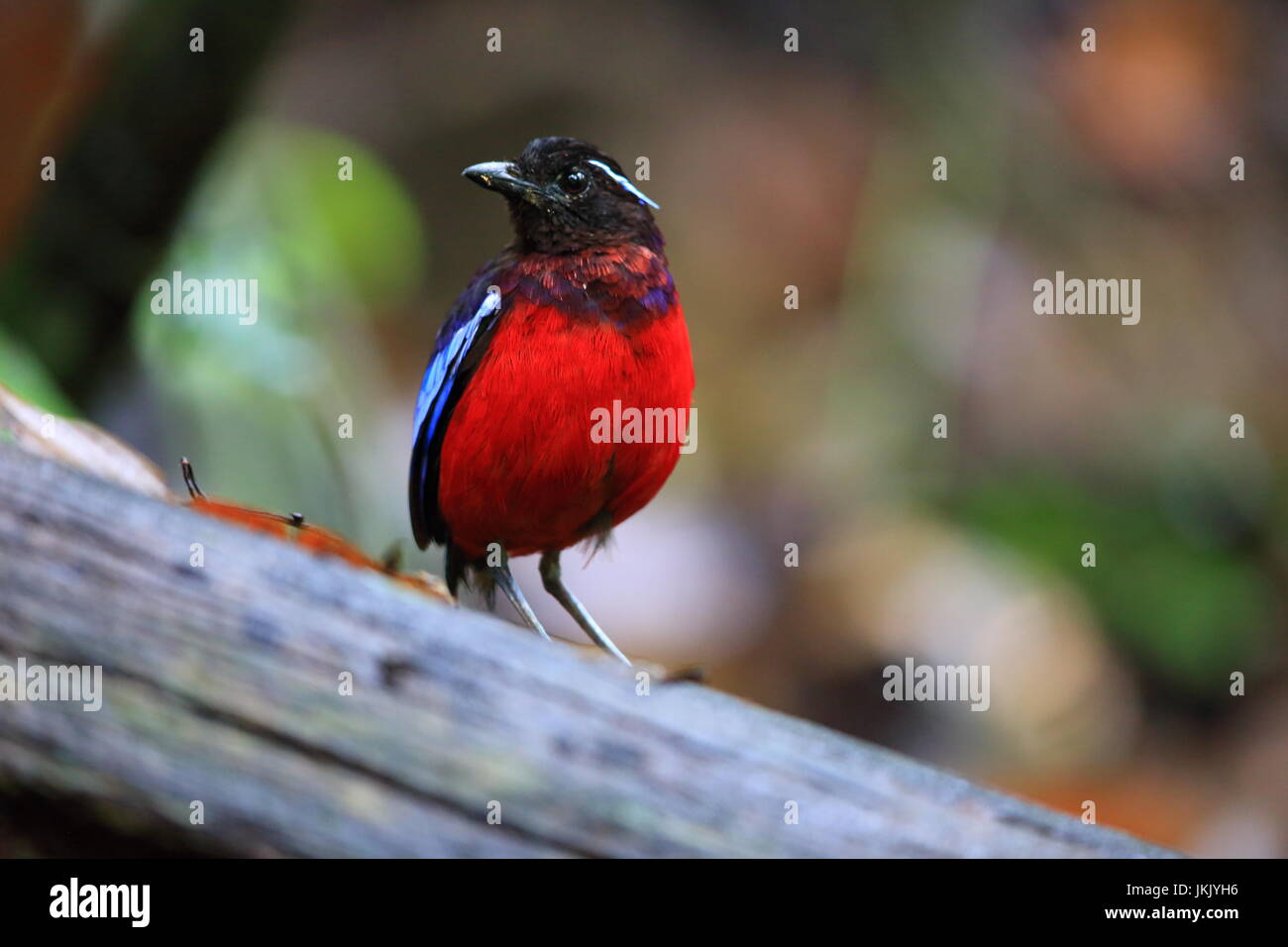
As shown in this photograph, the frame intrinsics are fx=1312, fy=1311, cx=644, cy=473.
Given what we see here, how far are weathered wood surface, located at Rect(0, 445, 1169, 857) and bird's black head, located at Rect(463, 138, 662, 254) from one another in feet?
6.81

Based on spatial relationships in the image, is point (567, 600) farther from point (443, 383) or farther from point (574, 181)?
point (574, 181)

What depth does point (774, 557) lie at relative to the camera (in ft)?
28.9

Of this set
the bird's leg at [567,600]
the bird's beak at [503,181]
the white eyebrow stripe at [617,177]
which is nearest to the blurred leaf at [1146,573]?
the bird's leg at [567,600]

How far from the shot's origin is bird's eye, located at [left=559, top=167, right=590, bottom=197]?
4.54 metres

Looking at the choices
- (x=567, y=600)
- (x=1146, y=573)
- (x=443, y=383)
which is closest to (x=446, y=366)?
(x=443, y=383)

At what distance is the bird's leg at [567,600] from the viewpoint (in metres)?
4.83

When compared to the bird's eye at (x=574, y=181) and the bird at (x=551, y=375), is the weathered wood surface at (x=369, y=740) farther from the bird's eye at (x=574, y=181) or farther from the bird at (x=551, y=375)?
the bird's eye at (x=574, y=181)

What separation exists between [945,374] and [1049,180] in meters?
2.00

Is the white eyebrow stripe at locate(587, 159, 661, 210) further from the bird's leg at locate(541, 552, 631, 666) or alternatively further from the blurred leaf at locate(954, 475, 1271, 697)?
the blurred leaf at locate(954, 475, 1271, 697)

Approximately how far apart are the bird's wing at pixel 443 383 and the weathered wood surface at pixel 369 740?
177 cm

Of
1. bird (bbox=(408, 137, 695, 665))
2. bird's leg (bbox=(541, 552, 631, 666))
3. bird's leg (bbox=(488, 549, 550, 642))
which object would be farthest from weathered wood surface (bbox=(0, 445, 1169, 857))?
bird's leg (bbox=(541, 552, 631, 666))

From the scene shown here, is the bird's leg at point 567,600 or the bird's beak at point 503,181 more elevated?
the bird's beak at point 503,181
